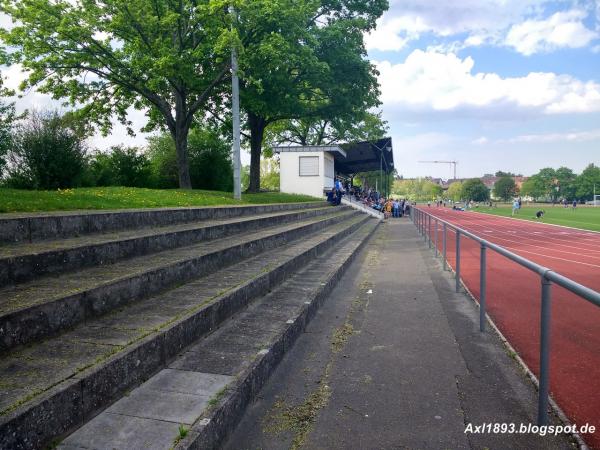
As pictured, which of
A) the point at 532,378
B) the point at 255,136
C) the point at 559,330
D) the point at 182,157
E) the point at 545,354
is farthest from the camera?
the point at 255,136

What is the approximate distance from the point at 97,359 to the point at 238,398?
3.11ft

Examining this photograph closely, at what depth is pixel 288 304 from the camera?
203 inches

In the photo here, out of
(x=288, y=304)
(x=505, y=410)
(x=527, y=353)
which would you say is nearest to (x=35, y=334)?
(x=288, y=304)

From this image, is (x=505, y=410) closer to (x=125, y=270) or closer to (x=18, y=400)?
(x=18, y=400)

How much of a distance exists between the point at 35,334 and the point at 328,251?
8.05m

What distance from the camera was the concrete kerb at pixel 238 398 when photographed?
7.63ft

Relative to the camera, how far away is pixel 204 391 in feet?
9.21

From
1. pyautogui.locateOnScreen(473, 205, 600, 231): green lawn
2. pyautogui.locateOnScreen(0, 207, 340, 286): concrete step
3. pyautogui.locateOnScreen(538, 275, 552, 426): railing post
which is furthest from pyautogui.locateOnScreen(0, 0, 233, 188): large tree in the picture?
pyautogui.locateOnScreen(473, 205, 600, 231): green lawn

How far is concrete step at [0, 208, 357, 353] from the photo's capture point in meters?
2.72

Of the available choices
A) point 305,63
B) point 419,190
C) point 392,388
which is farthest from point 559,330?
point 419,190

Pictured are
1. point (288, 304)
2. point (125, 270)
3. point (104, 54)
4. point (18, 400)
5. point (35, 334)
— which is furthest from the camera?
point (104, 54)

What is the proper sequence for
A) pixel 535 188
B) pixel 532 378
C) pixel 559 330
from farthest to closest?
pixel 535 188 → pixel 559 330 → pixel 532 378

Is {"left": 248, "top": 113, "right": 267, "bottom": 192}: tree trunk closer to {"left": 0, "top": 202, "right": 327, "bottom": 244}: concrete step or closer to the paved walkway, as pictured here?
{"left": 0, "top": 202, "right": 327, "bottom": 244}: concrete step

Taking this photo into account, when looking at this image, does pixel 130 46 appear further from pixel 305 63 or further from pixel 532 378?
pixel 532 378
